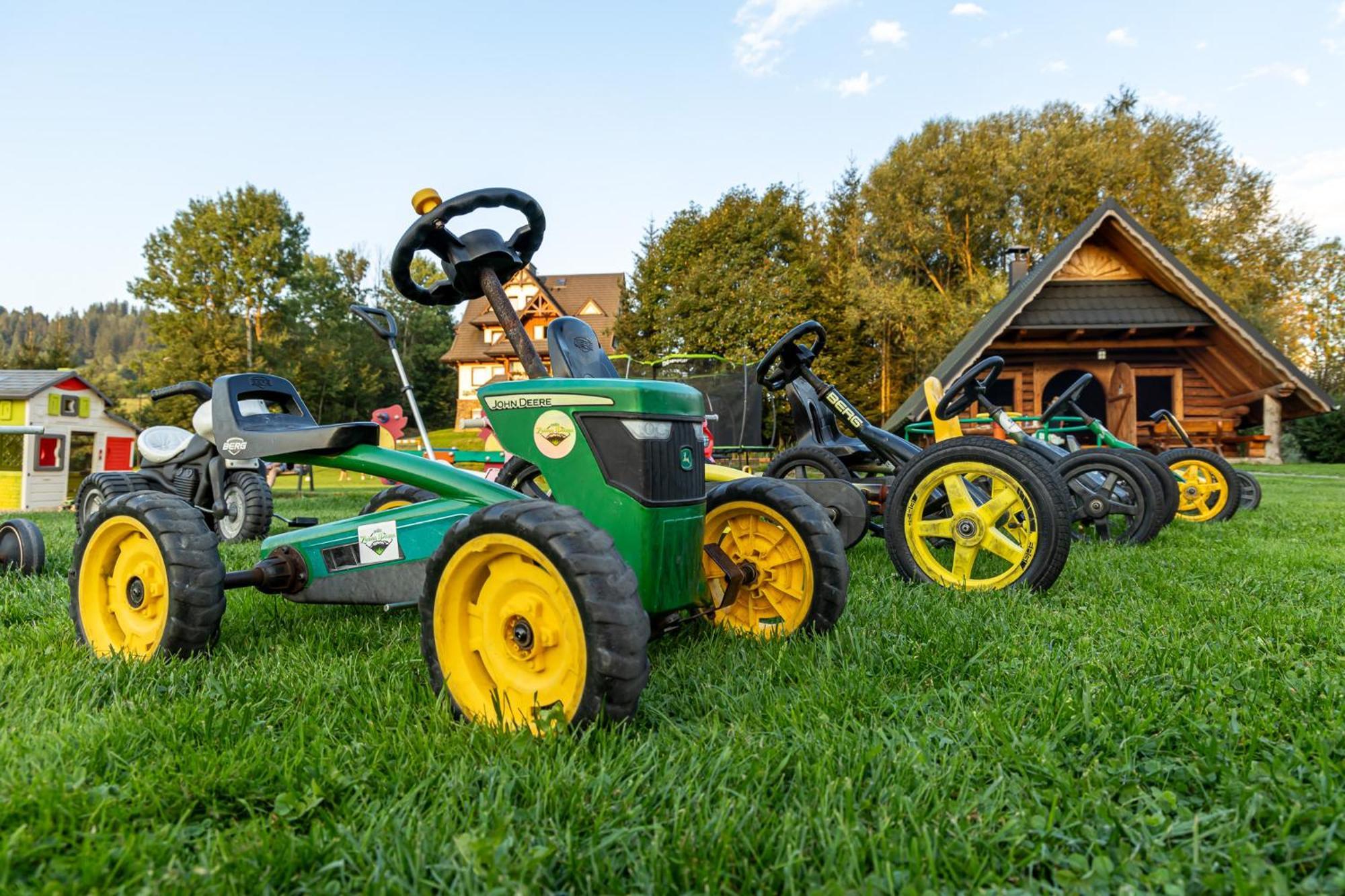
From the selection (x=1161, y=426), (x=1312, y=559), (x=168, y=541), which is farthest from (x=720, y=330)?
(x=168, y=541)

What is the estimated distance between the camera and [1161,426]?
48.3 feet

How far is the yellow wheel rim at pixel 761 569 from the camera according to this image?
2652mm

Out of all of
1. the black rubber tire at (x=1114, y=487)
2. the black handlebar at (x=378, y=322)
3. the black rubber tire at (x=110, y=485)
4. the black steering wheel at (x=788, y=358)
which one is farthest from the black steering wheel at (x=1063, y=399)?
the black rubber tire at (x=110, y=485)

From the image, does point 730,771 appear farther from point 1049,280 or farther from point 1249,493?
point 1049,280

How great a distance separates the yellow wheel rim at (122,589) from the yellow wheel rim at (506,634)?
1172 mm

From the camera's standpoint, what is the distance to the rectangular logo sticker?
2.51m

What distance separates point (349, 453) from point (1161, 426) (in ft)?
52.6

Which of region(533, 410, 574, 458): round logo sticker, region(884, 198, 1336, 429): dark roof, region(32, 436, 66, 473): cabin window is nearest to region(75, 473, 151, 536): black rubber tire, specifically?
region(533, 410, 574, 458): round logo sticker

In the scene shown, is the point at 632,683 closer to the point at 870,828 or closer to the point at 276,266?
the point at 870,828

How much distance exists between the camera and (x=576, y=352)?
2508mm

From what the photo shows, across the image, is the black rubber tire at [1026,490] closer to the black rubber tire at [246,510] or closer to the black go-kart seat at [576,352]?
the black go-kart seat at [576,352]

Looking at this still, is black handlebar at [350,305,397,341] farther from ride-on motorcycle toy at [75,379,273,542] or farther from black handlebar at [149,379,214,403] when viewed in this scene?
ride-on motorcycle toy at [75,379,273,542]

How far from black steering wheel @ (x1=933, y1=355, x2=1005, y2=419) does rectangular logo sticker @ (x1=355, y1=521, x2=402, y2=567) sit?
305 cm

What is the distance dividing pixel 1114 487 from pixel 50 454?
52.8 ft
